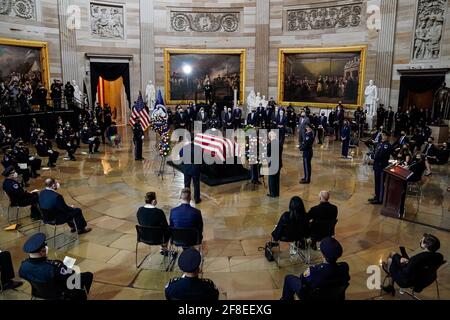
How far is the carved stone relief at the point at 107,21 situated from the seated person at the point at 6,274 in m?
20.6

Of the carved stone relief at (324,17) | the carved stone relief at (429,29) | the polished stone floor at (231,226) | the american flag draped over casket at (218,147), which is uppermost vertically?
the carved stone relief at (324,17)

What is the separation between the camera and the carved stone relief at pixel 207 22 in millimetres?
26141

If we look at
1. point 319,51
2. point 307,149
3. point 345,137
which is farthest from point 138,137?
point 319,51

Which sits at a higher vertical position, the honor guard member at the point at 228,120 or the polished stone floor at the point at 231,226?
the honor guard member at the point at 228,120

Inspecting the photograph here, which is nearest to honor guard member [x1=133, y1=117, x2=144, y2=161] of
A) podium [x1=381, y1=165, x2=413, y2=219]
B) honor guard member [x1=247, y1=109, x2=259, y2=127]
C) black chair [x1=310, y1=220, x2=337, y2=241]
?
podium [x1=381, y1=165, x2=413, y2=219]

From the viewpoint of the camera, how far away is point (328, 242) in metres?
4.60

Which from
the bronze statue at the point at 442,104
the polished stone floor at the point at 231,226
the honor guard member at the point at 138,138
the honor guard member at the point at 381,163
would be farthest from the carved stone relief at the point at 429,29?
the honor guard member at the point at 138,138

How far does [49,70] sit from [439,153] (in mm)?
20295

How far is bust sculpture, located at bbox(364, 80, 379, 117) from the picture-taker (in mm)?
21328

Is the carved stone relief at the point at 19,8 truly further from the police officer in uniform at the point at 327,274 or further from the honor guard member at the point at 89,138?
the police officer in uniform at the point at 327,274

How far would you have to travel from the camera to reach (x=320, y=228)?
21.5 feet

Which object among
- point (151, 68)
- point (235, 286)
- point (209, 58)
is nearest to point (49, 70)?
point (151, 68)

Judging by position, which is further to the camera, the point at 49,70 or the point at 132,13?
the point at 132,13

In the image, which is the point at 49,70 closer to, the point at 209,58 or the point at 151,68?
the point at 151,68
